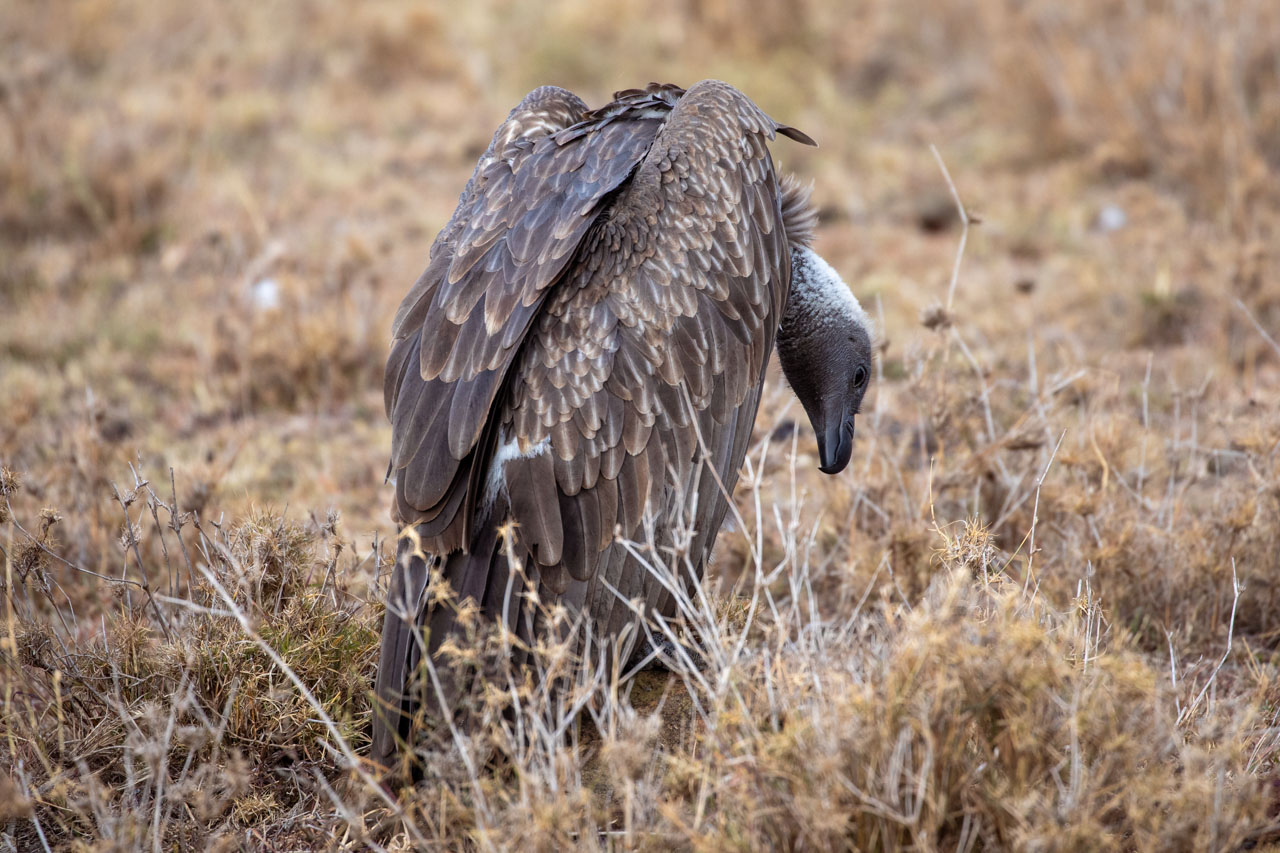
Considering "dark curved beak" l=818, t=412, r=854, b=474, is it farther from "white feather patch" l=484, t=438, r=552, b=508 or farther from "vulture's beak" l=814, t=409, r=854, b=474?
"white feather patch" l=484, t=438, r=552, b=508

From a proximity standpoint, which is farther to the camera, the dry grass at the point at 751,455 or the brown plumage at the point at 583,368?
the brown plumage at the point at 583,368

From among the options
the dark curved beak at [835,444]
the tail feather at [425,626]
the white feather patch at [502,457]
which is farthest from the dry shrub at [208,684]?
the dark curved beak at [835,444]

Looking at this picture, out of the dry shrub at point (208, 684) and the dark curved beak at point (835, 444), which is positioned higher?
the dark curved beak at point (835, 444)

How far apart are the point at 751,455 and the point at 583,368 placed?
4.81 ft

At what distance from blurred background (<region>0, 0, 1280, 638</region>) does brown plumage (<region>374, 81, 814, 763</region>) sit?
837 mm

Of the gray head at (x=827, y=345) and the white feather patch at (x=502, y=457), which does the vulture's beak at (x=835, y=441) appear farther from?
the white feather patch at (x=502, y=457)

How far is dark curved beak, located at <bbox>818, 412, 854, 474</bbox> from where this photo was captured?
394 centimetres

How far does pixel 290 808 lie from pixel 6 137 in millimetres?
7231

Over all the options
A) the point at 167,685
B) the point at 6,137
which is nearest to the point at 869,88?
the point at 6,137

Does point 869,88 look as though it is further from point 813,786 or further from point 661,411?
point 813,786

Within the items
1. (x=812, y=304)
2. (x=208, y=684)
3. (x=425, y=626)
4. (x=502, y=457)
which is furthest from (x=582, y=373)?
(x=208, y=684)

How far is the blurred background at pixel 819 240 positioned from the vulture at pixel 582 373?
0.82 metres

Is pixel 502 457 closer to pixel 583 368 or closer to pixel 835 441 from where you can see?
pixel 583 368

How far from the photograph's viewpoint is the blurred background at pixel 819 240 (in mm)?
4609
